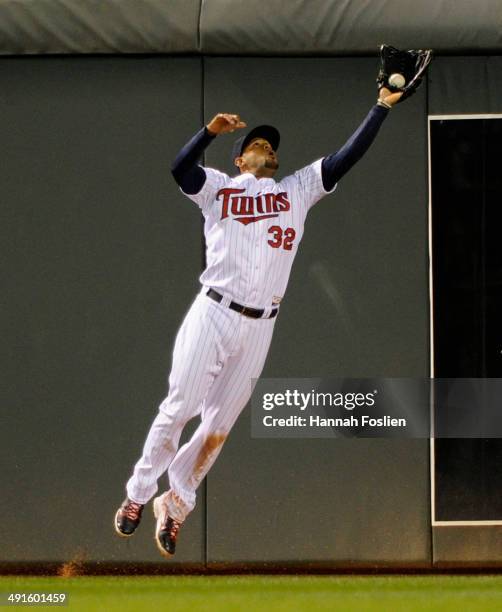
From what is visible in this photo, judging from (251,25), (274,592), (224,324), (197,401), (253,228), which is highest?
(251,25)

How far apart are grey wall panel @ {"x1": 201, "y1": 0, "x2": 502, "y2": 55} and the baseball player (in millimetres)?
450

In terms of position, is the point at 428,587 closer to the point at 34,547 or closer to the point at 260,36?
the point at 34,547

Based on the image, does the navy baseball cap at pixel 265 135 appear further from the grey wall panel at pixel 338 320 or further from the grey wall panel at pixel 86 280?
the grey wall panel at pixel 86 280

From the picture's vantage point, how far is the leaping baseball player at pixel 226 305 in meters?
5.96

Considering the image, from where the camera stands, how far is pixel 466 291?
6.19m

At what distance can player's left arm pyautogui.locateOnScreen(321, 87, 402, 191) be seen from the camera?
228 inches

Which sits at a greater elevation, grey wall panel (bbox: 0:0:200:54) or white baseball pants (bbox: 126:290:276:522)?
grey wall panel (bbox: 0:0:200:54)

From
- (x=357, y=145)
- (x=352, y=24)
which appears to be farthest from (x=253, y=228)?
(x=352, y=24)

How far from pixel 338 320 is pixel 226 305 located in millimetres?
617

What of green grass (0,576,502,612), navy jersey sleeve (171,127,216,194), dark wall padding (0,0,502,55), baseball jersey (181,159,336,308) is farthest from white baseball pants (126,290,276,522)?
dark wall padding (0,0,502,55)

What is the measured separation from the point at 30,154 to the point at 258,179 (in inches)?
47.1

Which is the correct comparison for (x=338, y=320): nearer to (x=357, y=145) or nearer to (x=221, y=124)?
(x=357, y=145)

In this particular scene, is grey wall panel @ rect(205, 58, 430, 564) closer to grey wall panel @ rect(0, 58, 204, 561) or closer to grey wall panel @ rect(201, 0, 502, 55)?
grey wall panel @ rect(201, 0, 502, 55)

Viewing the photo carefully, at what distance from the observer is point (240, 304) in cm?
593
